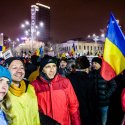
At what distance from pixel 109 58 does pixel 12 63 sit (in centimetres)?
137

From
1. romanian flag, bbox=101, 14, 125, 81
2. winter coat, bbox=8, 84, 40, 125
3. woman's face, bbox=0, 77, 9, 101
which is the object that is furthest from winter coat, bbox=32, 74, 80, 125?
woman's face, bbox=0, 77, 9, 101

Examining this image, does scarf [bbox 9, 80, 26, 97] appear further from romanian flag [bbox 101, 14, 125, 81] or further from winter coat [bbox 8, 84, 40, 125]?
romanian flag [bbox 101, 14, 125, 81]

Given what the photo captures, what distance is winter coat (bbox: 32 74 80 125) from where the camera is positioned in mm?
5418

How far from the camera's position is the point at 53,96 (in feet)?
17.8

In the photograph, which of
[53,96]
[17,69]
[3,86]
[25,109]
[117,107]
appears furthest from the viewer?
[117,107]

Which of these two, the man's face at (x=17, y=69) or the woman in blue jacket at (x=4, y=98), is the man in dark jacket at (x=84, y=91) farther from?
the woman in blue jacket at (x=4, y=98)

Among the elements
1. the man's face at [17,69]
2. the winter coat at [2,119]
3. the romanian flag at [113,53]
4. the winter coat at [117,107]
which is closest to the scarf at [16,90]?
the man's face at [17,69]

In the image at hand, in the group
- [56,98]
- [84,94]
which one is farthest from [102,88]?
[56,98]

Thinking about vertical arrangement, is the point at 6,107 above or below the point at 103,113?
above

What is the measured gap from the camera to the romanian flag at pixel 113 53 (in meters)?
5.04

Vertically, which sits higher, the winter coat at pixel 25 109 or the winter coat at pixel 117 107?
the winter coat at pixel 25 109

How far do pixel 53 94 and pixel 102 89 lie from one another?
3146 mm

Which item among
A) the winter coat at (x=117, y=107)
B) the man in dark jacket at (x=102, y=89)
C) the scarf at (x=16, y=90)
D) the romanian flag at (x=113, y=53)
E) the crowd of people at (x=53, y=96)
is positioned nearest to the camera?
the crowd of people at (x=53, y=96)

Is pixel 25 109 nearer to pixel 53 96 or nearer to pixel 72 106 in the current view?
pixel 53 96
